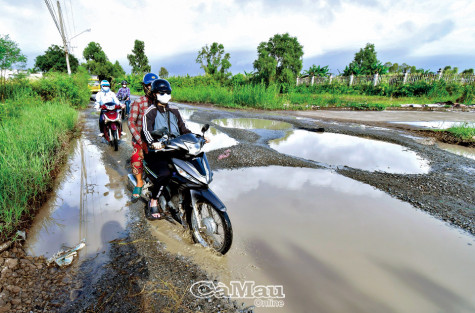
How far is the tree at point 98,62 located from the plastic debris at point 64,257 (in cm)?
4885

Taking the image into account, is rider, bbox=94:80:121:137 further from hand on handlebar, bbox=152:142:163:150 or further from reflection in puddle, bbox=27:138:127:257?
hand on handlebar, bbox=152:142:163:150

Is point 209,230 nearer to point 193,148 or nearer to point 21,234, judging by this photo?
point 193,148

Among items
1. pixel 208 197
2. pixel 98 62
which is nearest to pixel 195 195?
pixel 208 197

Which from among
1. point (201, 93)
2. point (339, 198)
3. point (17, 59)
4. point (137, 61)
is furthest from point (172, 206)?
point (137, 61)

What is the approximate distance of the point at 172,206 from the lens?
8.73ft

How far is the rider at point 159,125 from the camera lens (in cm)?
249

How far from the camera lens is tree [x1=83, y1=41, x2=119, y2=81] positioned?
43281 millimetres

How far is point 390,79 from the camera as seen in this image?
24578mm

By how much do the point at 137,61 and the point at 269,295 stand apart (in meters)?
59.3

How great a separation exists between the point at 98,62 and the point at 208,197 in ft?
174

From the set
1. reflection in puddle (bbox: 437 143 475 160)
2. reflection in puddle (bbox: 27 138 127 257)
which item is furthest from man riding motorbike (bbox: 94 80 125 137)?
reflection in puddle (bbox: 437 143 475 160)

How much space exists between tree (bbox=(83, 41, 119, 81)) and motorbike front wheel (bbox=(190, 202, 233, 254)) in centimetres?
4923

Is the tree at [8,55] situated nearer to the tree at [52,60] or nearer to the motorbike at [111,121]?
the motorbike at [111,121]

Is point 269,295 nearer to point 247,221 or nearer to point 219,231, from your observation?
point 219,231
